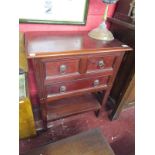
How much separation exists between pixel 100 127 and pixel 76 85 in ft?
2.21

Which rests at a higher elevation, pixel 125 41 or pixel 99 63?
pixel 125 41

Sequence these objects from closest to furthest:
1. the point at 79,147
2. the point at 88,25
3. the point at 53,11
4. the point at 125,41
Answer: the point at 79,147
the point at 53,11
the point at 125,41
the point at 88,25

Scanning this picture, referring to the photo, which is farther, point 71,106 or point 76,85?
point 71,106

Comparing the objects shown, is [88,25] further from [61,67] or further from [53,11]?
[61,67]

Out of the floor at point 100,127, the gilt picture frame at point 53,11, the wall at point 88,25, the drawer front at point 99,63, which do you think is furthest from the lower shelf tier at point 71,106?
the gilt picture frame at point 53,11

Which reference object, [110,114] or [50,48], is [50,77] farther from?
[110,114]

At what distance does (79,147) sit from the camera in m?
0.84

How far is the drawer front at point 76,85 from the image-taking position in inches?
40.2

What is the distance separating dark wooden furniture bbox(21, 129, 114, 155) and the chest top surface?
53cm

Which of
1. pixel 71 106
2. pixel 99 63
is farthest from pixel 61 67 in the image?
pixel 71 106

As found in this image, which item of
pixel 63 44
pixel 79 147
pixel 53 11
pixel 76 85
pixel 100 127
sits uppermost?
pixel 53 11

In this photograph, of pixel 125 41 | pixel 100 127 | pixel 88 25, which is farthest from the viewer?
pixel 100 127
